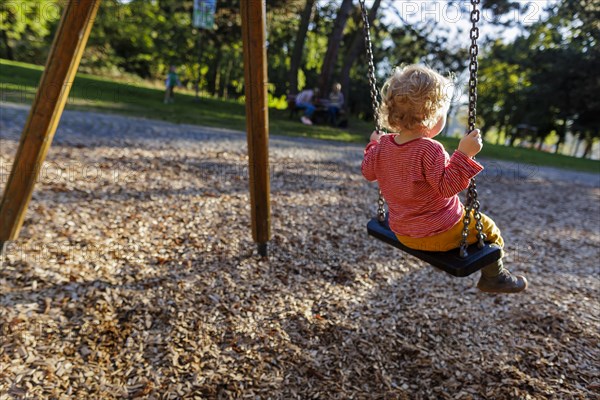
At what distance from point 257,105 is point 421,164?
5.64 ft

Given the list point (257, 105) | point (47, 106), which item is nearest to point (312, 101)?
point (257, 105)

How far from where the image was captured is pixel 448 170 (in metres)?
1.86

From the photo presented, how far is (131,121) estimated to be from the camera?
31.8 feet

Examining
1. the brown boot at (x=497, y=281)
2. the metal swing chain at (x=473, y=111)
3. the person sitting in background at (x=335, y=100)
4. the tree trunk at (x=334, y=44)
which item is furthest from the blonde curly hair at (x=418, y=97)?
the person sitting in background at (x=335, y=100)

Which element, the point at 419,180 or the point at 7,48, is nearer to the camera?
the point at 419,180

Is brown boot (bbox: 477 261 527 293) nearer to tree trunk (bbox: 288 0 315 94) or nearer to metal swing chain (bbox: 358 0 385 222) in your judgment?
metal swing chain (bbox: 358 0 385 222)

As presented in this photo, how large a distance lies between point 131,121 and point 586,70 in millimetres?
22592

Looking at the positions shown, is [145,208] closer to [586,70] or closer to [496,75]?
[586,70]

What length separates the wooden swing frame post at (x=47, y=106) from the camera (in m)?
2.85

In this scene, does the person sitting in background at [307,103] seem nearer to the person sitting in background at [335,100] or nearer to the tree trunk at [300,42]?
the person sitting in background at [335,100]

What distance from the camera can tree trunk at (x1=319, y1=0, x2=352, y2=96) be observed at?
497 inches

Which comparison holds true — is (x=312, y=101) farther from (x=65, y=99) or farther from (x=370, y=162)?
(x=370, y=162)

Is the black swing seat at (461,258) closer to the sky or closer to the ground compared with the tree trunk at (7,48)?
closer to the ground

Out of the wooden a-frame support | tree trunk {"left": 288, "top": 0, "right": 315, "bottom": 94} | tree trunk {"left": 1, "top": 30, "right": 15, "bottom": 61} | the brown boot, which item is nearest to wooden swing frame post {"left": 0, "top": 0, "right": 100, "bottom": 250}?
the wooden a-frame support
